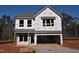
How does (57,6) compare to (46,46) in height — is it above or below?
above

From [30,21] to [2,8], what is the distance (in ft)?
3.87

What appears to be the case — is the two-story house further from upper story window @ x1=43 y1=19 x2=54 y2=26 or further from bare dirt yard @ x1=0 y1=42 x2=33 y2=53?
bare dirt yard @ x1=0 y1=42 x2=33 y2=53

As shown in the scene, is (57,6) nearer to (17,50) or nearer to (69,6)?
(69,6)

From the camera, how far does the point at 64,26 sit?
22359 mm

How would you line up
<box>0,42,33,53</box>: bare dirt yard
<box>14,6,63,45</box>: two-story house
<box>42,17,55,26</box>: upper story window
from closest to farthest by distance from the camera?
<box>0,42,33,53</box>: bare dirt yard
<box>14,6,63,45</box>: two-story house
<box>42,17,55,26</box>: upper story window

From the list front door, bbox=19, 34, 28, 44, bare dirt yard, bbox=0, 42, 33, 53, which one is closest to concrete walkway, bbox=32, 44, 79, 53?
bare dirt yard, bbox=0, 42, 33, 53

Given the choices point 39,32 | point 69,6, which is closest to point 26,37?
point 39,32

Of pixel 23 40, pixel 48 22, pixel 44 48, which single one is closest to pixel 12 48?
pixel 23 40

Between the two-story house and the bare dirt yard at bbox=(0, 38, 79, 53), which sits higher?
the two-story house

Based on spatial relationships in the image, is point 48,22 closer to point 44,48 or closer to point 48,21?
point 48,21

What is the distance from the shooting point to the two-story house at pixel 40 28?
22.3 meters

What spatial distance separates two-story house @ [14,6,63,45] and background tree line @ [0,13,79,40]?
18cm

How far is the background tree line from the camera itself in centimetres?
2223
